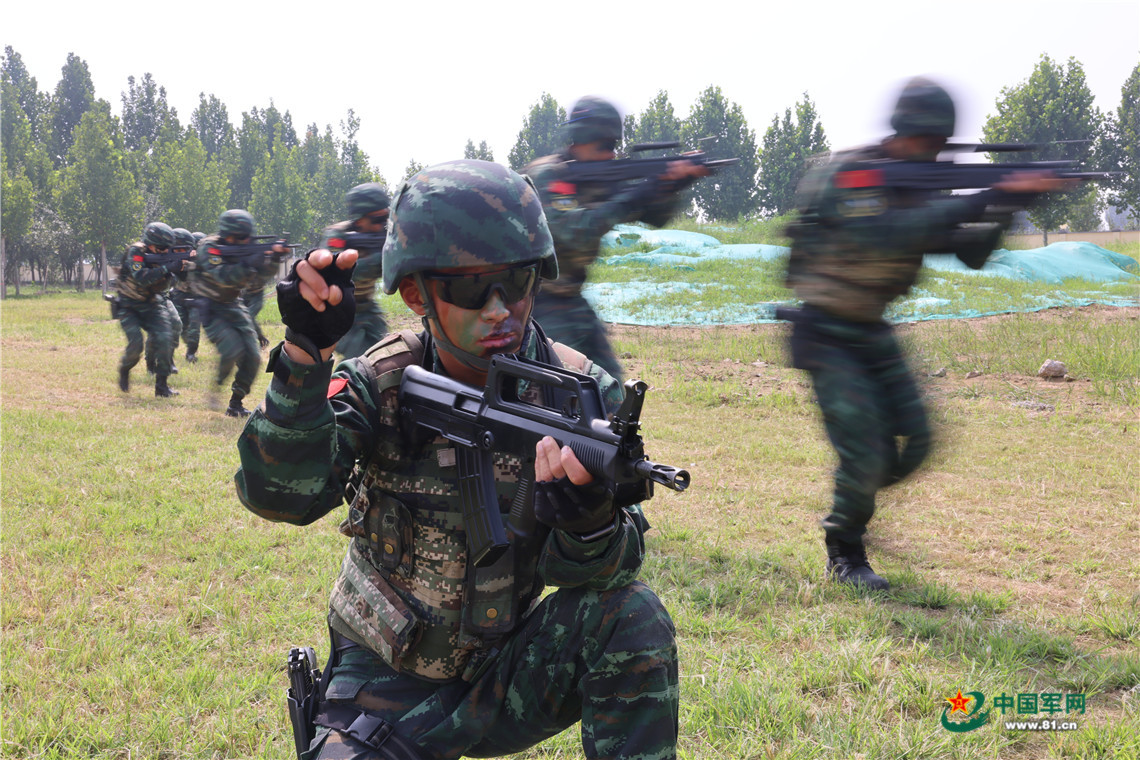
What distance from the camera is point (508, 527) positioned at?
2074 mm

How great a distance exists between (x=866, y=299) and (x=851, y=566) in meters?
1.37

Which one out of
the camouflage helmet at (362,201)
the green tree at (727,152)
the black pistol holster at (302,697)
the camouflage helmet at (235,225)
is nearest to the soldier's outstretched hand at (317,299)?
the black pistol holster at (302,697)

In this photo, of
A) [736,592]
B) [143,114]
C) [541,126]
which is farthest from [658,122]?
[736,592]

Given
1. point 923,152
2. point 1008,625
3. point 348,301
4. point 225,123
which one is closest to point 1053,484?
point 1008,625

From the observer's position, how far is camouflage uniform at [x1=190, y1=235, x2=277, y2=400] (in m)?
8.77

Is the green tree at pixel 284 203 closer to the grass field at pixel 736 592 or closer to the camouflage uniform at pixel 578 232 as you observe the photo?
the grass field at pixel 736 592

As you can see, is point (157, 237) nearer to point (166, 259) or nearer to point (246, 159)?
point (166, 259)

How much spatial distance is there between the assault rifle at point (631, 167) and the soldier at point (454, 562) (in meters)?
3.29

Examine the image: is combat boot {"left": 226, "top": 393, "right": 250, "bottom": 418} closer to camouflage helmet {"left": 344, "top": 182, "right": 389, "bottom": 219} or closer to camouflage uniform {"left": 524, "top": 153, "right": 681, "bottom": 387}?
camouflage helmet {"left": 344, "top": 182, "right": 389, "bottom": 219}

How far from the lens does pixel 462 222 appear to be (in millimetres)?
2080

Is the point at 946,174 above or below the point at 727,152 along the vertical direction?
below

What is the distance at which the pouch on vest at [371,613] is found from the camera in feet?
6.59

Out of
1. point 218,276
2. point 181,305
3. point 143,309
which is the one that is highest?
point 218,276

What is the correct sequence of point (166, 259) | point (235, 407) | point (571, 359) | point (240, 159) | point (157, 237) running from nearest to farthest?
1. point (571, 359)
2. point (235, 407)
3. point (166, 259)
4. point (157, 237)
5. point (240, 159)
